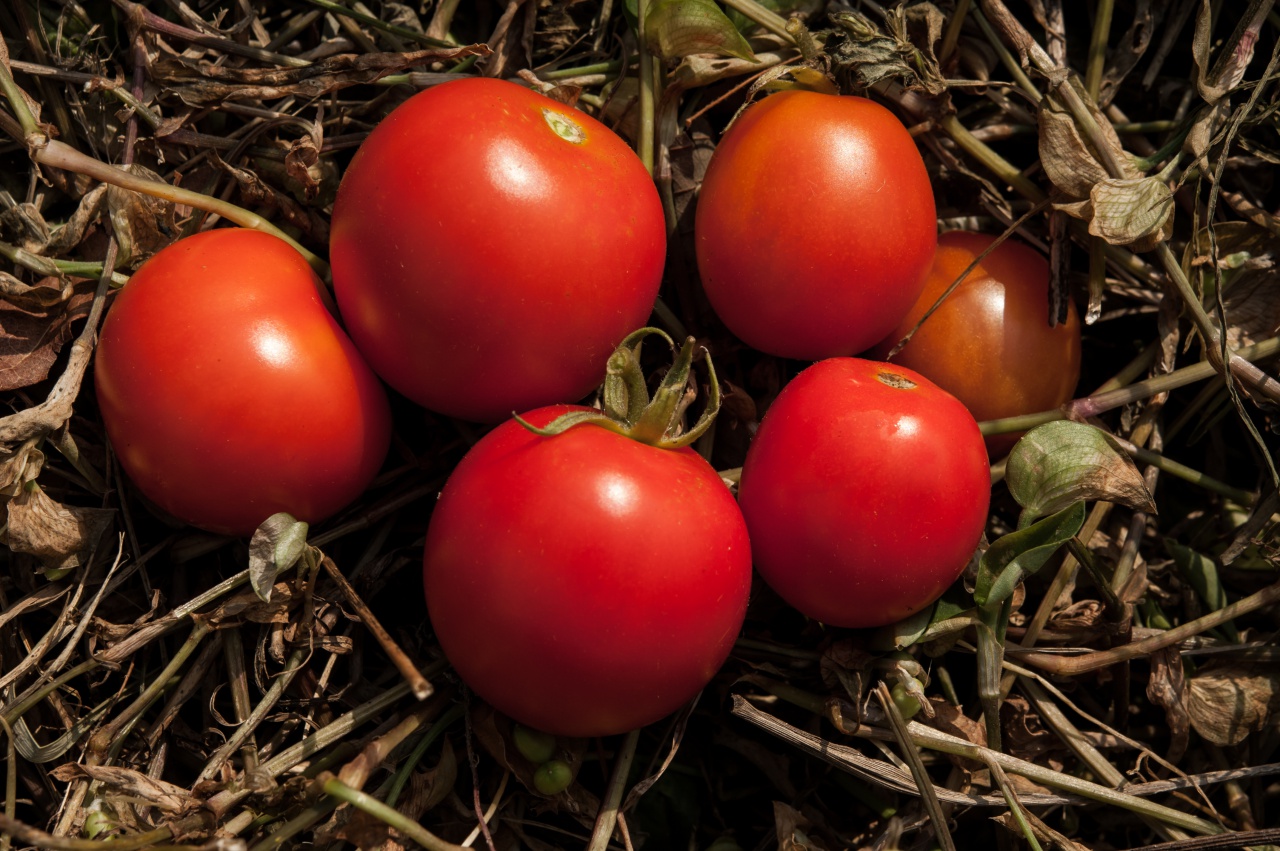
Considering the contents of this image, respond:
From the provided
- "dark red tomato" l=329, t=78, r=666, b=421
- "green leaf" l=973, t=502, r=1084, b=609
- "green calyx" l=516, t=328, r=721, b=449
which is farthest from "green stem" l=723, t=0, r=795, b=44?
"green leaf" l=973, t=502, r=1084, b=609

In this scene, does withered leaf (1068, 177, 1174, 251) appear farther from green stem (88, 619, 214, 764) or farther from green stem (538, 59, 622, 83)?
green stem (88, 619, 214, 764)

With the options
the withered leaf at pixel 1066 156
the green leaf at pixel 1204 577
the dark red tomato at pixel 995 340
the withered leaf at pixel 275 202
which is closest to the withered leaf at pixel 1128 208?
the withered leaf at pixel 1066 156

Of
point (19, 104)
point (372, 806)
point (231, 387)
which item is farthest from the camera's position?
point (19, 104)

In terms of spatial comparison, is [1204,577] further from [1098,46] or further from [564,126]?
[564,126]

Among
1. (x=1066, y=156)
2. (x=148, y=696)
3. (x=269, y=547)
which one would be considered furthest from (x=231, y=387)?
(x=1066, y=156)

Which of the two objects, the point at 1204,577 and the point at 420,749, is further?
the point at 1204,577
